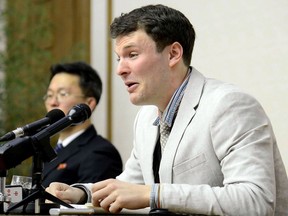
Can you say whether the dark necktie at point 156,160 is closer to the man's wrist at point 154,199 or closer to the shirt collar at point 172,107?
the shirt collar at point 172,107

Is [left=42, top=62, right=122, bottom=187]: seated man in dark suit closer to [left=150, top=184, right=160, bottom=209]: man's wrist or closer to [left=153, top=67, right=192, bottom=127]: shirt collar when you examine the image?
[left=153, top=67, right=192, bottom=127]: shirt collar

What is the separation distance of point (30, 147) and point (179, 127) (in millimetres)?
552

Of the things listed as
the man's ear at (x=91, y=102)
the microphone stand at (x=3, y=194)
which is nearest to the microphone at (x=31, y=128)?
the microphone stand at (x=3, y=194)

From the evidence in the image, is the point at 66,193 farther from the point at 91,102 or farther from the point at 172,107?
the point at 91,102

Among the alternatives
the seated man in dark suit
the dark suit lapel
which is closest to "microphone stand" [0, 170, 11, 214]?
the seated man in dark suit

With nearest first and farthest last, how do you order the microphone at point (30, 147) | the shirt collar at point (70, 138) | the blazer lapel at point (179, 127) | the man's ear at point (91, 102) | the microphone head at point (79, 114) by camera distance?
the microphone at point (30, 147)
the microphone head at point (79, 114)
the blazer lapel at point (179, 127)
the shirt collar at point (70, 138)
the man's ear at point (91, 102)

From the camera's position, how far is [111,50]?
4633 mm

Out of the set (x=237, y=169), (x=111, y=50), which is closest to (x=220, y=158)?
(x=237, y=169)

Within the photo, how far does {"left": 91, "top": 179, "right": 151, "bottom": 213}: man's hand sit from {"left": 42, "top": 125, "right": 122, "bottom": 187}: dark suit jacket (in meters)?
1.33

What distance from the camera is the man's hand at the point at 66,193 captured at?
7.39 feet

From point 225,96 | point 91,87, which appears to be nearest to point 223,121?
point 225,96

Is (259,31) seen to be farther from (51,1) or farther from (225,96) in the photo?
(51,1)

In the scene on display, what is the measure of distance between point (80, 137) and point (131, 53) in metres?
1.38

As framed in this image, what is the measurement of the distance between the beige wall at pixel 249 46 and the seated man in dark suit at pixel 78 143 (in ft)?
2.23
